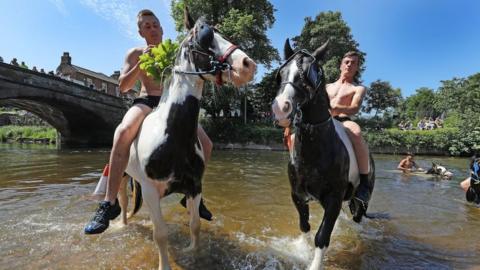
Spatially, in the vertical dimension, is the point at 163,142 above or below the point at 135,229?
above

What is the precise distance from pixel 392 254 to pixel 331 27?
42.0 metres

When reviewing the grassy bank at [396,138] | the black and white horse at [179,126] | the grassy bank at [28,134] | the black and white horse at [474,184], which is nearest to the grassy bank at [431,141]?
the grassy bank at [396,138]

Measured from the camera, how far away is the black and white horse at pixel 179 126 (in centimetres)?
342

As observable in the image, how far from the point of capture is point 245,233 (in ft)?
18.8

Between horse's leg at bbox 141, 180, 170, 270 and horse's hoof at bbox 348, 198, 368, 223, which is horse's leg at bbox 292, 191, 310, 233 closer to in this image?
horse's hoof at bbox 348, 198, 368, 223

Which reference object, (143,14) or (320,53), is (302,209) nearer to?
(320,53)

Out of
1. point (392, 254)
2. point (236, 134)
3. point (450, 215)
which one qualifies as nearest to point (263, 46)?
point (236, 134)

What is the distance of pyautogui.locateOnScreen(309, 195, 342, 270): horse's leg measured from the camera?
12.3ft

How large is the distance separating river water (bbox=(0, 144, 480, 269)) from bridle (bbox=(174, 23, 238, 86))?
7.91 feet

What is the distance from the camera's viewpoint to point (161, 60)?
13.0 ft

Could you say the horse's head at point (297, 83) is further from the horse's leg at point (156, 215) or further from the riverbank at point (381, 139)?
the riverbank at point (381, 139)

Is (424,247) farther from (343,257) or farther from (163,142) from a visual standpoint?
(163,142)

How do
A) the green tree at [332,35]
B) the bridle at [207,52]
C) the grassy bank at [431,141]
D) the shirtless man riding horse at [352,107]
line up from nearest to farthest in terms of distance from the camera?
the bridle at [207,52], the shirtless man riding horse at [352,107], the grassy bank at [431,141], the green tree at [332,35]

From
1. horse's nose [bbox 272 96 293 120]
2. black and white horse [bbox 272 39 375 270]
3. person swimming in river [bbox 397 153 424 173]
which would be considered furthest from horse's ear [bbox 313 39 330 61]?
person swimming in river [bbox 397 153 424 173]
